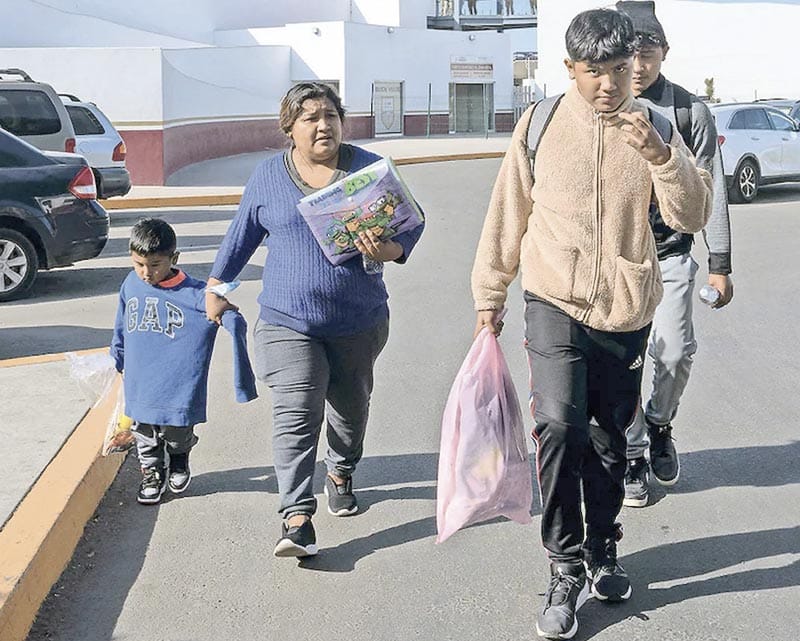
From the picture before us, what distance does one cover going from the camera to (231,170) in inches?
1078

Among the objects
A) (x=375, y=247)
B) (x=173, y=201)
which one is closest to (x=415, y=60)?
(x=173, y=201)

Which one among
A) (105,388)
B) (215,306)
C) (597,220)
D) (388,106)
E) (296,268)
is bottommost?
(105,388)

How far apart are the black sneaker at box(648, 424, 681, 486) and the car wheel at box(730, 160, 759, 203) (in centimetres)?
1399

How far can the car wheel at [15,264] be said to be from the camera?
1131cm

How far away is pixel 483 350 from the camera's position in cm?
438

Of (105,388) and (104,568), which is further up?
(105,388)

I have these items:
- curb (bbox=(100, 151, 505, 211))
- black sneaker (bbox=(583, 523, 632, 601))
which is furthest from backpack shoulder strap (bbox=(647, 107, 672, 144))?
curb (bbox=(100, 151, 505, 211))

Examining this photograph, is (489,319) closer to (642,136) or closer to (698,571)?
(642,136)

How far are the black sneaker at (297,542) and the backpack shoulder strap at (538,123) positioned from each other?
1672 millimetres

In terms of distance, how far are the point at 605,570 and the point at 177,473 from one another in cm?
220

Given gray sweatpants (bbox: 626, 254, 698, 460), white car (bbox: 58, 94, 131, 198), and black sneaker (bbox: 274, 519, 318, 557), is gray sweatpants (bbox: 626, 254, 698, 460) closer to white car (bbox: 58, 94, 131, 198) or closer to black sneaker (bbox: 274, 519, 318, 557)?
black sneaker (bbox: 274, 519, 318, 557)

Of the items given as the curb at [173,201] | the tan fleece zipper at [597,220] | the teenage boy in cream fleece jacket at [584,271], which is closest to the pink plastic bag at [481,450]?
the teenage boy in cream fleece jacket at [584,271]

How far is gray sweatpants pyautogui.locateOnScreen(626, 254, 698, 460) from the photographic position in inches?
205

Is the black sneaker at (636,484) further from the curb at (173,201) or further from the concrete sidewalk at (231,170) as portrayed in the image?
the curb at (173,201)
